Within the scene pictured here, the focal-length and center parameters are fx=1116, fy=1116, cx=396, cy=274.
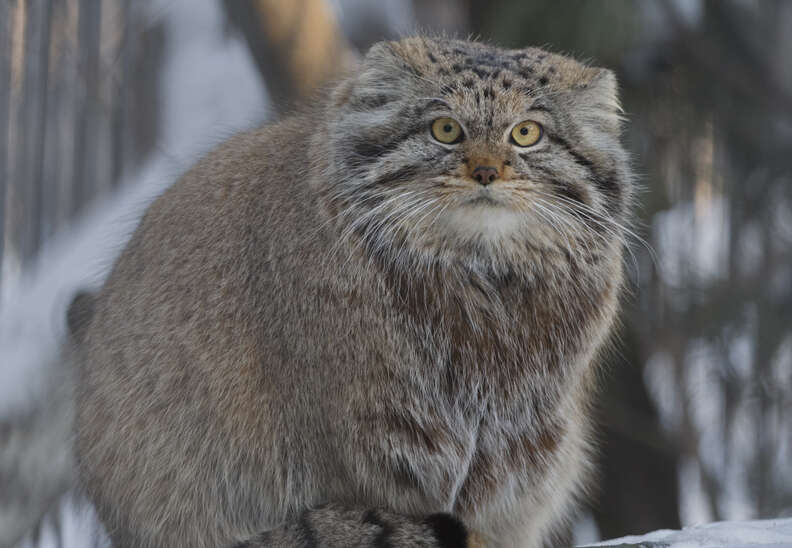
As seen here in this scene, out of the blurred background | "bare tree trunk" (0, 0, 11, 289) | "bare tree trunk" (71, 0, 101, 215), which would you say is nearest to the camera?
the blurred background

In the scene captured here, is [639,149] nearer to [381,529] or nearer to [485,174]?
[485,174]

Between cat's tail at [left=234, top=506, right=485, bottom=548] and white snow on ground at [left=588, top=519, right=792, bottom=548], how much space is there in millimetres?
842

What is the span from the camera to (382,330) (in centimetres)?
373

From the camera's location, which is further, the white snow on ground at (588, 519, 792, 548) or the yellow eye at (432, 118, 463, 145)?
the white snow on ground at (588, 519, 792, 548)

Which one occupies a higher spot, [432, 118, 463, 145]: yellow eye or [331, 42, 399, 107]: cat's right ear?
[331, 42, 399, 107]: cat's right ear

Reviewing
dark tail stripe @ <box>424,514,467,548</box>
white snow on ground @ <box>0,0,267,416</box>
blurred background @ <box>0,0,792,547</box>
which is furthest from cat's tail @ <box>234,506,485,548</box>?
blurred background @ <box>0,0,792,547</box>

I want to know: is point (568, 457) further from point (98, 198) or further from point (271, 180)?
point (98, 198)

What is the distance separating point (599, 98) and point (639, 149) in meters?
4.80

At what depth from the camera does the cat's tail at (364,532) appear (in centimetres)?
346

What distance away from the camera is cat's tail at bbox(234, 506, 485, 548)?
346 centimetres

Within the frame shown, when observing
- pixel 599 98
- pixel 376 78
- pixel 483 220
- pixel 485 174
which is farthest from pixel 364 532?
pixel 599 98

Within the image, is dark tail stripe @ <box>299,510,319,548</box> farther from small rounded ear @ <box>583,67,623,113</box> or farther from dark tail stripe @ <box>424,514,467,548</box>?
small rounded ear @ <box>583,67,623,113</box>

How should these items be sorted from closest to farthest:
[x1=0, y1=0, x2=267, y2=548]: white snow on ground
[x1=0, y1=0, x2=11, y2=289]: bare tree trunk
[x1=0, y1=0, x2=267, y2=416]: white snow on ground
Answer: [x1=0, y1=0, x2=267, y2=548]: white snow on ground, [x1=0, y1=0, x2=267, y2=416]: white snow on ground, [x1=0, y1=0, x2=11, y2=289]: bare tree trunk

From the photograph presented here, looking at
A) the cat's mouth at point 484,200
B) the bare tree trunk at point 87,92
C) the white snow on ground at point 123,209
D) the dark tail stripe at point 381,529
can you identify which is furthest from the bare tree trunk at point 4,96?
the cat's mouth at point 484,200
